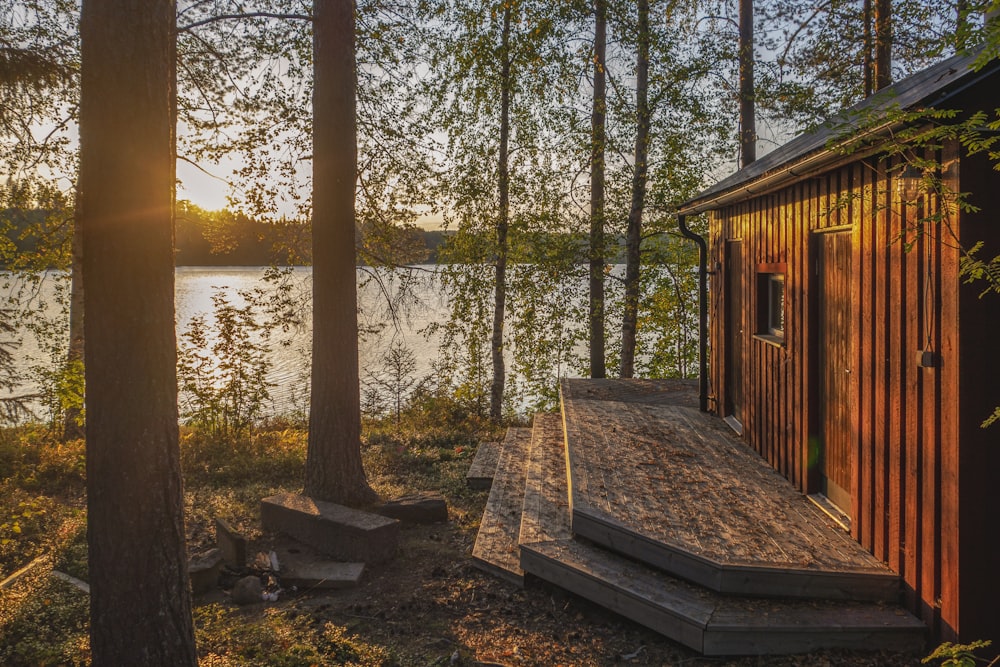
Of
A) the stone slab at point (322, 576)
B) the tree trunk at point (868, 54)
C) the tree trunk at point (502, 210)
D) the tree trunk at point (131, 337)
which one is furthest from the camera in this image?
the tree trunk at point (502, 210)

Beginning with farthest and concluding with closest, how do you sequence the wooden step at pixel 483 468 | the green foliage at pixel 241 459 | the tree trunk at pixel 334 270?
the green foliage at pixel 241 459 < the wooden step at pixel 483 468 < the tree trunk at pixel 334 270

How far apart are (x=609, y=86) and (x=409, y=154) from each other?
6736 mm

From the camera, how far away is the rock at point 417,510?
6.62 meters

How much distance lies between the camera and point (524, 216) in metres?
13.9

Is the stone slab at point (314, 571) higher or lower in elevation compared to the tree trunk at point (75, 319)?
lower

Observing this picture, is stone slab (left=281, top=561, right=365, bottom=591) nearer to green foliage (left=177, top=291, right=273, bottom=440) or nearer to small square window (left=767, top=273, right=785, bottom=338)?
small square window (left=767, top=273, right=785, bottom=338)

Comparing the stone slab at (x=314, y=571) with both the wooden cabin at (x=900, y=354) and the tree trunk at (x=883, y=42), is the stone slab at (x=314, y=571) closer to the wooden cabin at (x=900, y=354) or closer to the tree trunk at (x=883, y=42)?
the wooden cabin at (x=900, y=354)

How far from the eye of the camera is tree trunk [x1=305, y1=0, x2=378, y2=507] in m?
6.45

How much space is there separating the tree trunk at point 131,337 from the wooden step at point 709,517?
276 cm

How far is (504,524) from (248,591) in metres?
2.13

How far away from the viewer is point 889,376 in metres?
4.16

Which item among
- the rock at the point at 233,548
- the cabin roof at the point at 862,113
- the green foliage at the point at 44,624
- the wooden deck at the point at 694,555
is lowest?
the green foliage at the point at 44,624

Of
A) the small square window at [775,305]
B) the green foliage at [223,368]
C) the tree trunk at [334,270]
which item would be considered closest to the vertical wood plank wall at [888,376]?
the small square window at [775,305]

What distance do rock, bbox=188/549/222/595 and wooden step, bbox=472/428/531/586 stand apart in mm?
2023
